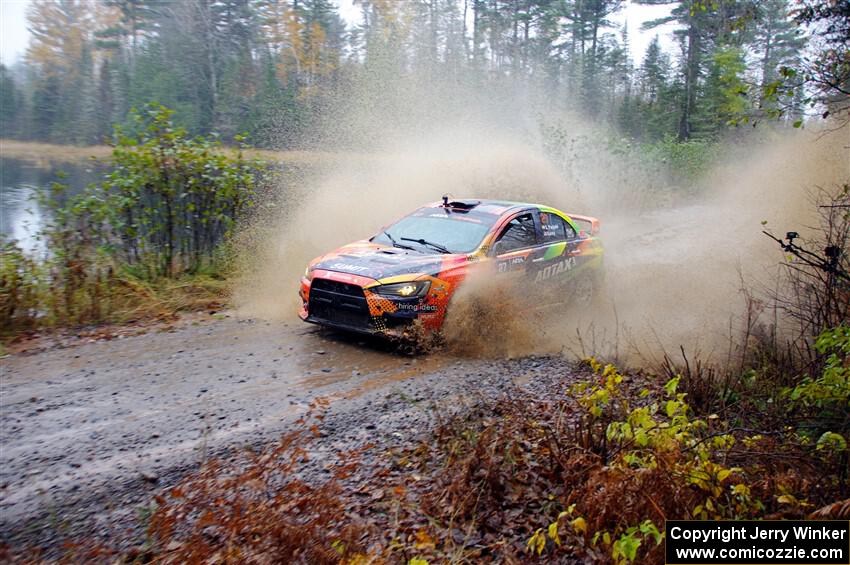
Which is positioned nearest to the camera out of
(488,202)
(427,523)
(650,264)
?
(427,523)

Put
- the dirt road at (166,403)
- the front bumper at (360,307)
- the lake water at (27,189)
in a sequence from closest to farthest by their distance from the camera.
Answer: the dirt road at (166,403) → the front bumper at (360,307) → the lake water at (27,189)

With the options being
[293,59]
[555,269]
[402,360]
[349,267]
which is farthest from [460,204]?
[293,59]

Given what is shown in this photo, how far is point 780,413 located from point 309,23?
43741mm

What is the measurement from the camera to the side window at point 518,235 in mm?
8539

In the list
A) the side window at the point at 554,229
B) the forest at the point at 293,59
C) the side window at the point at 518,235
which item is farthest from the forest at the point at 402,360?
the forest at the point at 293,59

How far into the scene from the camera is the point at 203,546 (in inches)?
137

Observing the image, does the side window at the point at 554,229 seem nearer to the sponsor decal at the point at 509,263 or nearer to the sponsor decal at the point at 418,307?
the sponsor decal at the point at 509,263

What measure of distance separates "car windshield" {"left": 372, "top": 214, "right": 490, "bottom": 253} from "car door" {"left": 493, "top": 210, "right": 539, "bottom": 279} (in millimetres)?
297

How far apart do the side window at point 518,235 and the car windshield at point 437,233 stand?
29 cm

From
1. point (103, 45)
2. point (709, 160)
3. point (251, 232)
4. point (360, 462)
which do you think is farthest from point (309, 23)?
point (360, 462)

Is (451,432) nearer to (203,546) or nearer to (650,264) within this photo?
(203,546)

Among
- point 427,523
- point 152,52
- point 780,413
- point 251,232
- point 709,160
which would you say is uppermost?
point 152,52

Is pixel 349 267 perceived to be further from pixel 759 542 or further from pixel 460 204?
pixel 759 542

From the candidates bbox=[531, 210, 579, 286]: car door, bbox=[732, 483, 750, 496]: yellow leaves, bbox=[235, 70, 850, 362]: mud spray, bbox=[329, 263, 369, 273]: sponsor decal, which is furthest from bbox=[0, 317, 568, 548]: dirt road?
bbox=[732, 483, 750, 496]: yellow leaves
